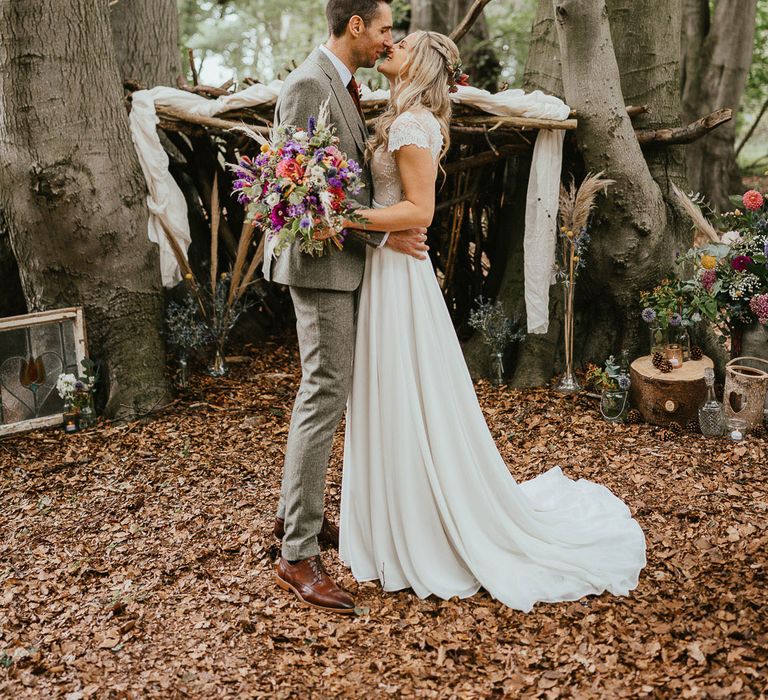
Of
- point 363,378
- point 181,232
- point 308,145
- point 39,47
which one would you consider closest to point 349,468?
point 363,378

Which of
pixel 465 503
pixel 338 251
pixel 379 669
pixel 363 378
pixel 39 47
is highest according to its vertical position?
pixel 39 47

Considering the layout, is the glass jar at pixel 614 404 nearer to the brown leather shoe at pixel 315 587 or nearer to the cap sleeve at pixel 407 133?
the brown leather shoe at pixel 315 587

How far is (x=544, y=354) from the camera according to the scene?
17.1ft

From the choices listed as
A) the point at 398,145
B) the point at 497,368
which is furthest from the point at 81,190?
the point at 497,368

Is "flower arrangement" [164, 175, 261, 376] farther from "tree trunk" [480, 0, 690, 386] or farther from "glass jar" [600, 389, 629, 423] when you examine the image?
"glass jar" [600, 389, 629, 423]

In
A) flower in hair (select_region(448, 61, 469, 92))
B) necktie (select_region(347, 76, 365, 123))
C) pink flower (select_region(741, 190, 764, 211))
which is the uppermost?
flower in hair (select_region(448, 61, 469, 92))

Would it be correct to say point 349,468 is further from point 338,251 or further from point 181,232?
point 181,232

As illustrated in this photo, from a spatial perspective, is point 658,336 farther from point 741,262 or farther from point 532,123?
point 532,123

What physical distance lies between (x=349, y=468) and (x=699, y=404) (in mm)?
2391

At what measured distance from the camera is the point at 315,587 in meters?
2.84

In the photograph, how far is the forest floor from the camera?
250cm

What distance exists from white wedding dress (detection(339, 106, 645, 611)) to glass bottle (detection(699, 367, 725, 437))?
1476 millimetres

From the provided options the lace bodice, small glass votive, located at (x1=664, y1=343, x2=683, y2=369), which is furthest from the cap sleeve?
small glass votive, located at (x1=664, y1=343, x2=683, y2=369)

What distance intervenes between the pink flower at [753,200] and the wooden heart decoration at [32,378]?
4156 mm
